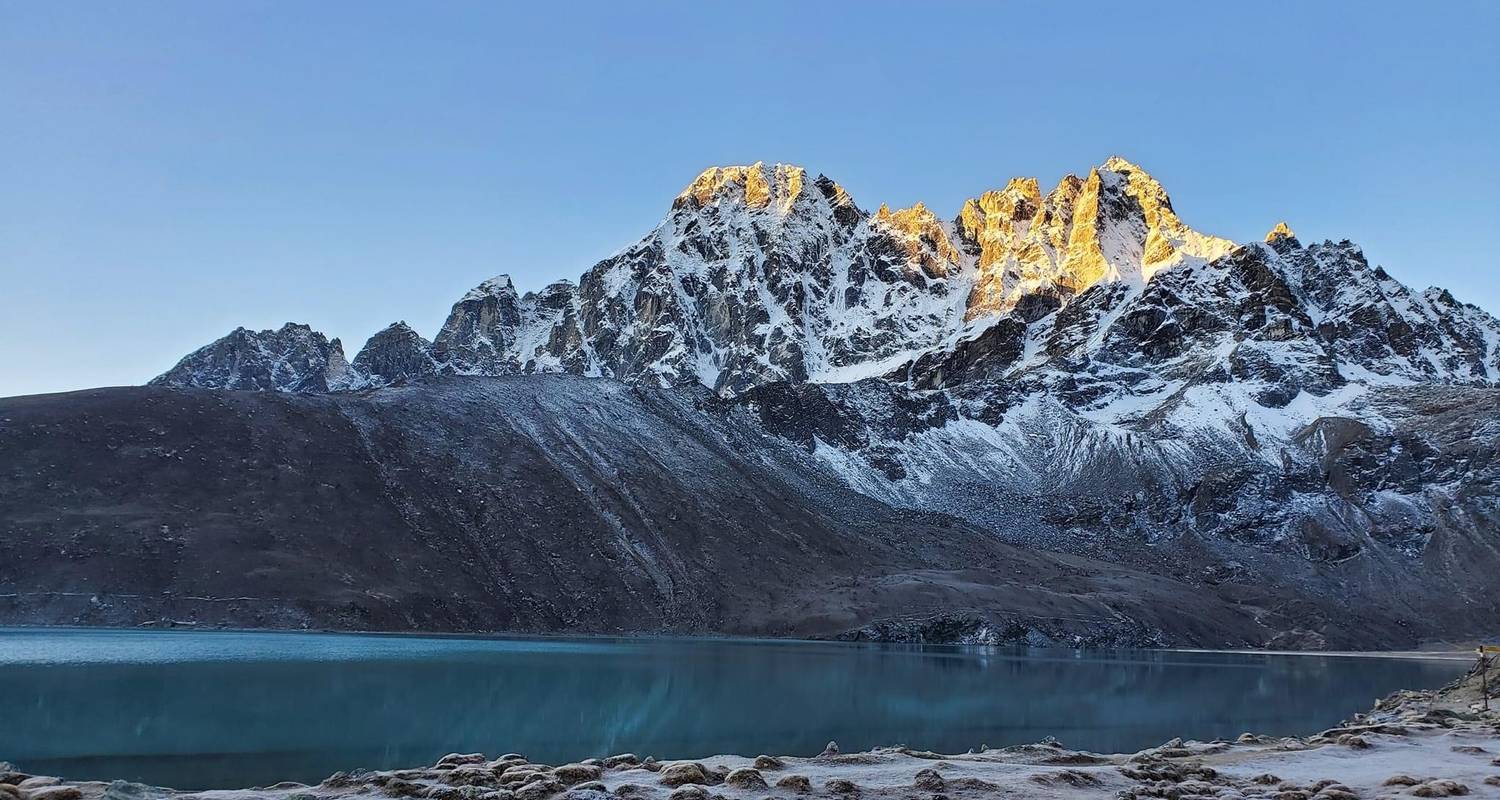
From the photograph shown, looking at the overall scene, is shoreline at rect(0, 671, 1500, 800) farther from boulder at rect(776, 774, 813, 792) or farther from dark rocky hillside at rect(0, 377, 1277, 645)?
dark rocky hillside at rect(0, 377, 1277, 645)

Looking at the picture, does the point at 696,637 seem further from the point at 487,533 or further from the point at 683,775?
the point at 683,775

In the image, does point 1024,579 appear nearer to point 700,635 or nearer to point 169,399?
point 700,635

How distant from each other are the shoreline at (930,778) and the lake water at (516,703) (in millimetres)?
6063

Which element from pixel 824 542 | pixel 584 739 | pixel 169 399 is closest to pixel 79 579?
pixel 169 399

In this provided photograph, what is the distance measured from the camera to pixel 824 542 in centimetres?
15338

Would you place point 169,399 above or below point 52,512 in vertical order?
above

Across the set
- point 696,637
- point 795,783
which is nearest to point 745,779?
point 795,783

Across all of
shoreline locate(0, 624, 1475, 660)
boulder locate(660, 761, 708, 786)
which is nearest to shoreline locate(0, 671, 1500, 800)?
boulder locate(660, 761, 708, 786)

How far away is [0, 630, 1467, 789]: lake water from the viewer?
35.3m

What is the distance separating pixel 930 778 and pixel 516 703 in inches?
1104

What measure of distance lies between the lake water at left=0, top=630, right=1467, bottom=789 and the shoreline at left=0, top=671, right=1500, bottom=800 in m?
6.06

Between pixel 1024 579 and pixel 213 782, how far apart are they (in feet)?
457

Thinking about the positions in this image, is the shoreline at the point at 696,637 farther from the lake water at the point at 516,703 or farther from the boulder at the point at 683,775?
the boulder at the point at 683,775

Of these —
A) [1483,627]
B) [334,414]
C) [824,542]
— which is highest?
[334,414]
